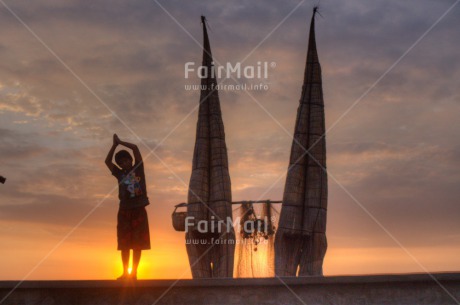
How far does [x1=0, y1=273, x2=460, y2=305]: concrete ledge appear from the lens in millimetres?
7426

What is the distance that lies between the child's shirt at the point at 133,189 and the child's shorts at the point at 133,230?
0.09 metres

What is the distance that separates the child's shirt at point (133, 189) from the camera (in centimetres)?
823

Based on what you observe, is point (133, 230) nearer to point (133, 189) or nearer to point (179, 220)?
point (133, 189)

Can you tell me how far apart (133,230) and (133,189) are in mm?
514

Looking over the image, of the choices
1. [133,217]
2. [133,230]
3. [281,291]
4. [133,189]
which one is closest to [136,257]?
[133,230]

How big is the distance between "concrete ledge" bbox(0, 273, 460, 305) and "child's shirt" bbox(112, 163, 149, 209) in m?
1.12

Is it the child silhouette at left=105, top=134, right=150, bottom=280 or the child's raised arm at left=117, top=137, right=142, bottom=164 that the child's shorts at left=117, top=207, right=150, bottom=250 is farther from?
the child's raised arm at left=117, top=137, right=142, bottom=164

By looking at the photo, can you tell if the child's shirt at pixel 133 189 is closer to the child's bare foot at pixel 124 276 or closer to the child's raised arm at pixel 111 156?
the child's raised arm at pixel 111 156

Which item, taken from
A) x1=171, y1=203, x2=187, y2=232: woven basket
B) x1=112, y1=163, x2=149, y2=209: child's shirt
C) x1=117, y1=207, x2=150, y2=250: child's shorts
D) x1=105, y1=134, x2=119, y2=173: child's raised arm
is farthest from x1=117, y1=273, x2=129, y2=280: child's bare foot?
x1=171, y1=203, x2=187, y2=232: woven basket

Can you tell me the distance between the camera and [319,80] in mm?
16672

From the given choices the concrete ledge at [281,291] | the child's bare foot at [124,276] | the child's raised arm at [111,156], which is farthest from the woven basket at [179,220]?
the concrete ledge at [281,291]

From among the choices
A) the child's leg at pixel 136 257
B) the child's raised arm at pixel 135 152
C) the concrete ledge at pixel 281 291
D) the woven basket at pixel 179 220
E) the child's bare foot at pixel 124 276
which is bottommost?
the concrete ledge at pixel 281 291

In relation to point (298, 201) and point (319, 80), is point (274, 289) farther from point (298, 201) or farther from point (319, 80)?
point (319, 80)

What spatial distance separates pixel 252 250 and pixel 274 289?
9.03 meters
